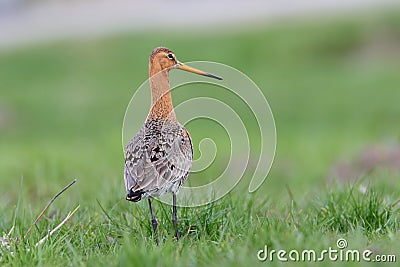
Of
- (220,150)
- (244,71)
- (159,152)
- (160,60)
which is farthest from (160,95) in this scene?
(244,71)

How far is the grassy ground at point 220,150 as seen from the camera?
14.8 ft

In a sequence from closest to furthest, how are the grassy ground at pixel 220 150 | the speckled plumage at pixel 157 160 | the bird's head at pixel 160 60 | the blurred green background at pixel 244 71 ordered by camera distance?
1. the grassy ground at pixel 220 150
2. the speckled plumage at pixel 157 160
3. the bird's head at pixel 160 60
4. the blurred green background at pixel 244 71

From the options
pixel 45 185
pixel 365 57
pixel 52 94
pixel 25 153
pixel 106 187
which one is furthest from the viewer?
pixel 365 57

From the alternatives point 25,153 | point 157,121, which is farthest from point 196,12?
point 157,121

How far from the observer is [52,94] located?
17766 millimetres

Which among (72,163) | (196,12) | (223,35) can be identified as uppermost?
(196,12)

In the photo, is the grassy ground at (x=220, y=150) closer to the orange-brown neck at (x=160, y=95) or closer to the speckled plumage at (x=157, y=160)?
the speckled plumage at (x=157, y=160)

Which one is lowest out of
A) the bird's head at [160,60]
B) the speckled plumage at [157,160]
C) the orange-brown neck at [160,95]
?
the speckled plumage at [157,160]

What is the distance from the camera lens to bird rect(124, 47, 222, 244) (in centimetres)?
475

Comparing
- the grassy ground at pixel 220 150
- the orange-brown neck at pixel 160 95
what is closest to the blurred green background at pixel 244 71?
the grassy ground at pixel 220 150

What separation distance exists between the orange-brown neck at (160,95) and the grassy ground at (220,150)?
28.5 inches

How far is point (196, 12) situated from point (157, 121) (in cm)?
2546

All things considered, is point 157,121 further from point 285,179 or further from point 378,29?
point 378,29

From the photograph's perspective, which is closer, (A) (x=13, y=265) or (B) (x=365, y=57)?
(A) (x=13, y=265)
